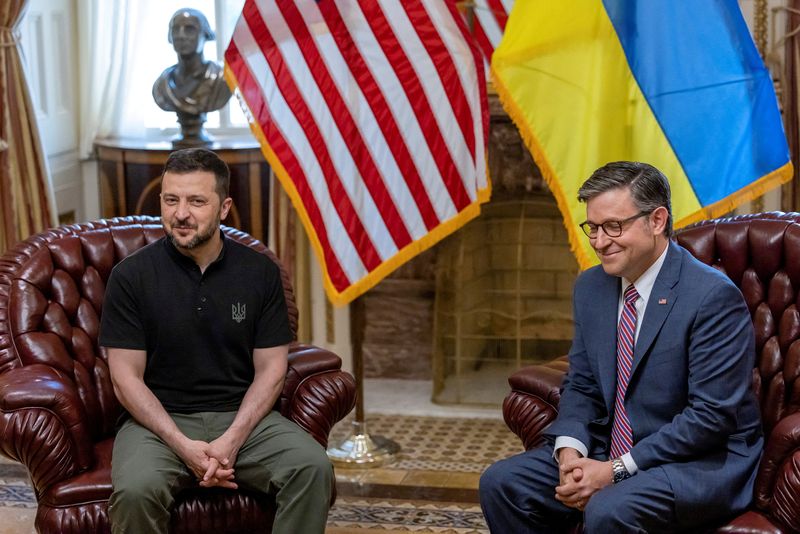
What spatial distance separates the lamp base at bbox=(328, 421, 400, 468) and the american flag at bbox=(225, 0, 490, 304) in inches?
22.0

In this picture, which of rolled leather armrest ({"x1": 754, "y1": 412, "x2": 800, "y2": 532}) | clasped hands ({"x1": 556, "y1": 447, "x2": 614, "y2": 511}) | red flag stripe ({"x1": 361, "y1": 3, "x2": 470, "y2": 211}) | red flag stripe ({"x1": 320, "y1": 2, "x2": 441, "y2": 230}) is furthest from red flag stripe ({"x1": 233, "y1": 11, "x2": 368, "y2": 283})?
rolled leather armrest ({"x1": 754, "y1": 412, "x2": 800, "y2": 532})

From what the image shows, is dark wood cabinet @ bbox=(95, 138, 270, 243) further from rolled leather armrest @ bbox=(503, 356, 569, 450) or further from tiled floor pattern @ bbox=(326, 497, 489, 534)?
rolled leather armrest @ bbox=(503, 356, 569, 450)

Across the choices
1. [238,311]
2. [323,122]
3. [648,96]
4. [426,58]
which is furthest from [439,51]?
[238,311]

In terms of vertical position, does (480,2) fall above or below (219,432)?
above

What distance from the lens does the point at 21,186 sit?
17.0ft

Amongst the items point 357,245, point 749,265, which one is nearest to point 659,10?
point 749,265

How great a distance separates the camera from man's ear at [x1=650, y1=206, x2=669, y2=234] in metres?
2.98

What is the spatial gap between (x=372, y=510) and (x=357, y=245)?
0.93 metres

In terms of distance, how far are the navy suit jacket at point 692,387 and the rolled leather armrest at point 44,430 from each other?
4.00 ft

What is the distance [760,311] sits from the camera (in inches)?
134

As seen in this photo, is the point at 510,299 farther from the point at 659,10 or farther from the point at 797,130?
the point at 659,10

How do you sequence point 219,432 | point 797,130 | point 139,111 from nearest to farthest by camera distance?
1. point 219,432
2. point 797,130
3. point 139,111

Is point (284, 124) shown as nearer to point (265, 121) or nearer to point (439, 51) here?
point (265, 121)

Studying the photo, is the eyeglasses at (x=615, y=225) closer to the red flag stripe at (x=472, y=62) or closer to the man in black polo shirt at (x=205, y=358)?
the man in black polo shirt at (x=205, y=358)
